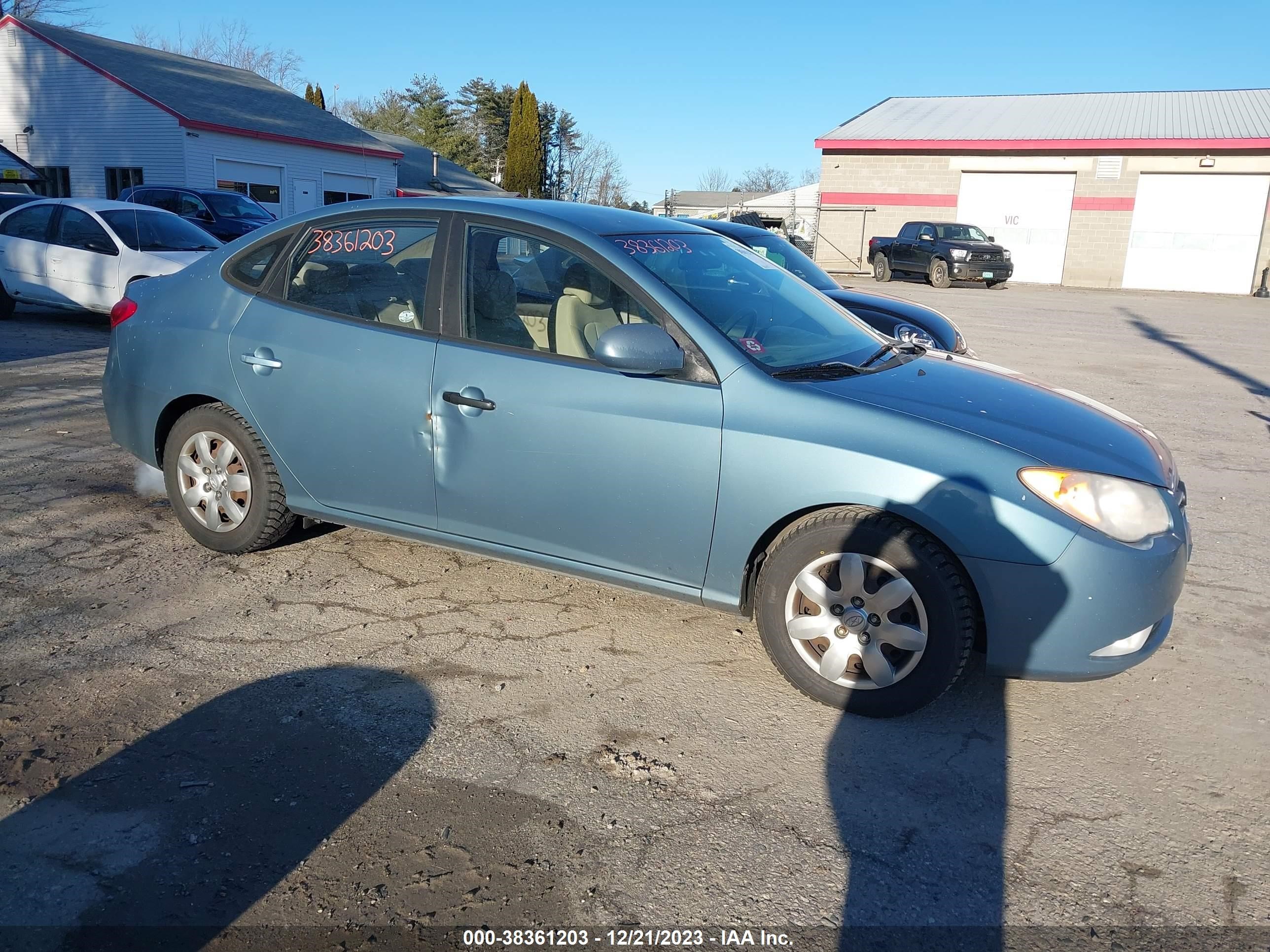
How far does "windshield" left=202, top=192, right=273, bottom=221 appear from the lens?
17500mm

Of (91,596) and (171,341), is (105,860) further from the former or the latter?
(171,341)

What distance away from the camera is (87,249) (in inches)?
451

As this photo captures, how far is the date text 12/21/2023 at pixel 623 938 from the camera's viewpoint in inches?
92.4

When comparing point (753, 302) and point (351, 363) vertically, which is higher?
point (753, 302)

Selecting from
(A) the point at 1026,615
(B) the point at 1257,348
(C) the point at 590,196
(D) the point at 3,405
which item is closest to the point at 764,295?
(A) the point at 1026,615

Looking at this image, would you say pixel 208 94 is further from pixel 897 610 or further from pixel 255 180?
pixel 897 610

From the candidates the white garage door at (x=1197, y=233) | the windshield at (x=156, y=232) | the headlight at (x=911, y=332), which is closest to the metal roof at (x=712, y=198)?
the white garage door at (x=1197, y=233)

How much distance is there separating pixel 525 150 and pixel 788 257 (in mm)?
45864

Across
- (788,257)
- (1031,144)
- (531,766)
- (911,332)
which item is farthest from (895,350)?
(1031,144)

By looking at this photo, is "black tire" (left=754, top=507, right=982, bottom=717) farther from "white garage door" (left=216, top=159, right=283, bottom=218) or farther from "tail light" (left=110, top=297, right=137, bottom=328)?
"white garage door" (left=216, top=159, right=283, bottom=218)

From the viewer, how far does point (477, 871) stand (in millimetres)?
2576

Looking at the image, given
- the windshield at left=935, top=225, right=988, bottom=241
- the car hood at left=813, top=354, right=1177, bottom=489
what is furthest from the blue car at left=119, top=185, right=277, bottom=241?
the windshield at left=935, top=225, right=988, bottom=241

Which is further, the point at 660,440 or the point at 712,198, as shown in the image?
the point at 712,198

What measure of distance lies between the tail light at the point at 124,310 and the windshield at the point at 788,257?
5651mm
